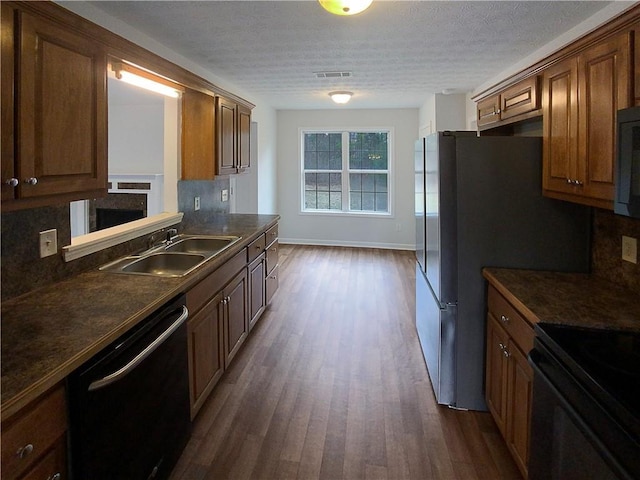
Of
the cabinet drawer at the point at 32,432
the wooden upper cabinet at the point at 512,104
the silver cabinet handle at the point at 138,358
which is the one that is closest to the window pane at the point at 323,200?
the wooden upper cabinet at the point at 512,104

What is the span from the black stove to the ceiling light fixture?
252 cm

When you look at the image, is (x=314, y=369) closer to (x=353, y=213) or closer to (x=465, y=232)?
(x=465, y=232)

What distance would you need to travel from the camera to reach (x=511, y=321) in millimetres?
1992

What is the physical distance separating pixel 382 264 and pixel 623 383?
519 cm

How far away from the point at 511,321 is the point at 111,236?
223cm

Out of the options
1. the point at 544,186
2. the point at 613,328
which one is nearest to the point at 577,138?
the point at 544,186

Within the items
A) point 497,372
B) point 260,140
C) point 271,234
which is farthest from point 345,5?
point 260,140

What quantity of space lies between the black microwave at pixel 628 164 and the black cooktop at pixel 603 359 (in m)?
0.44

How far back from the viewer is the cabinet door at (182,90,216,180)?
3488 mm

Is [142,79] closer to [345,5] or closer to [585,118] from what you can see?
[345,5]

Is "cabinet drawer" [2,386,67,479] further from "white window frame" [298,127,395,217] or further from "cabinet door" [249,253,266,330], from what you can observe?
"white window frame" [298,127,395,217]

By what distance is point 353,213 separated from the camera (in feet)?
24.9

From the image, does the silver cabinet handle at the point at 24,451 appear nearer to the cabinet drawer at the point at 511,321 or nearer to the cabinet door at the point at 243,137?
the cabinet drawer at the point at 511,321

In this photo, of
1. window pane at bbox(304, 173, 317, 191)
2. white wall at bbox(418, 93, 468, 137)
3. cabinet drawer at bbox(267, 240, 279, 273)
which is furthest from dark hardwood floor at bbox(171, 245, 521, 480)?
window pane at bbox(304, 173, 317, 191)
